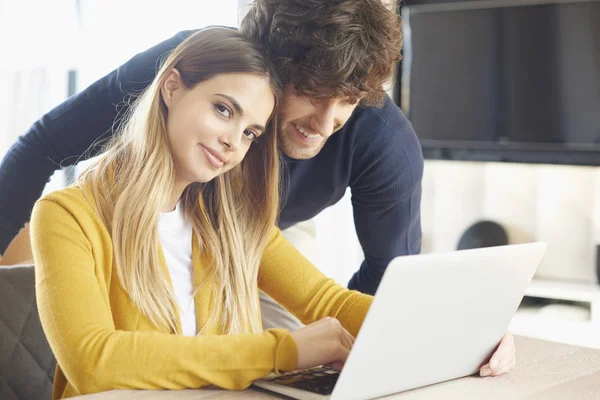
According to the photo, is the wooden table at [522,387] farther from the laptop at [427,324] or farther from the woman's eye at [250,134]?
the woman's eye at [250,134]

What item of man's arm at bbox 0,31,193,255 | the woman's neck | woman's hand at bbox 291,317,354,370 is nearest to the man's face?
the woman's neck

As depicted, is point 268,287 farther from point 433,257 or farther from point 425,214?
point 425,214

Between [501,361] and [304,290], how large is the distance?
0.41m

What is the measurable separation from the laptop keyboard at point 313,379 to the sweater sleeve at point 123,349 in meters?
0.02

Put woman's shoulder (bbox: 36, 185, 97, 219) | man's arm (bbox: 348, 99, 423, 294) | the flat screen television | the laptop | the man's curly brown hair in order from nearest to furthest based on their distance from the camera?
the laptop < woman's shoulder (bbox: 36, 185, 97, 219) < the man's curly brown hair < man's arm (bbox: 348, 99, 423, 294) < the flat screen television

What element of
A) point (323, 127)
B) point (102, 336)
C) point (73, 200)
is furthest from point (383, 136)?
point (102, 336)

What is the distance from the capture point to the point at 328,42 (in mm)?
1483

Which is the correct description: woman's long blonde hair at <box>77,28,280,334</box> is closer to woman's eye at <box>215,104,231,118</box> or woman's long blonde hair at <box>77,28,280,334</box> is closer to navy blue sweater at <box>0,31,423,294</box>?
woman's eye at <box>215,104,231,118</box>

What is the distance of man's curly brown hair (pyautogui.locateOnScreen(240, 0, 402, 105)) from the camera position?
1.48 meters

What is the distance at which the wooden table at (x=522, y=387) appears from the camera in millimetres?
1056

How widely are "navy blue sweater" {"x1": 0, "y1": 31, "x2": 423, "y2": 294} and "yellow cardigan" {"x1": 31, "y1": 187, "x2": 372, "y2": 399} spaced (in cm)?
50

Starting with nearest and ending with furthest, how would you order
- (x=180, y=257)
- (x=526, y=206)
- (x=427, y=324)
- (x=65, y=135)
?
(x=427, y=324), (x=180, y=257), (x=65, y=135), (x=526, y=206)

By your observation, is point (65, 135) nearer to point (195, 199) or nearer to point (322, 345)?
point (195, 199)

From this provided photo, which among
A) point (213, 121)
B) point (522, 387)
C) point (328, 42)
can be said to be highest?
point (328, 42)
